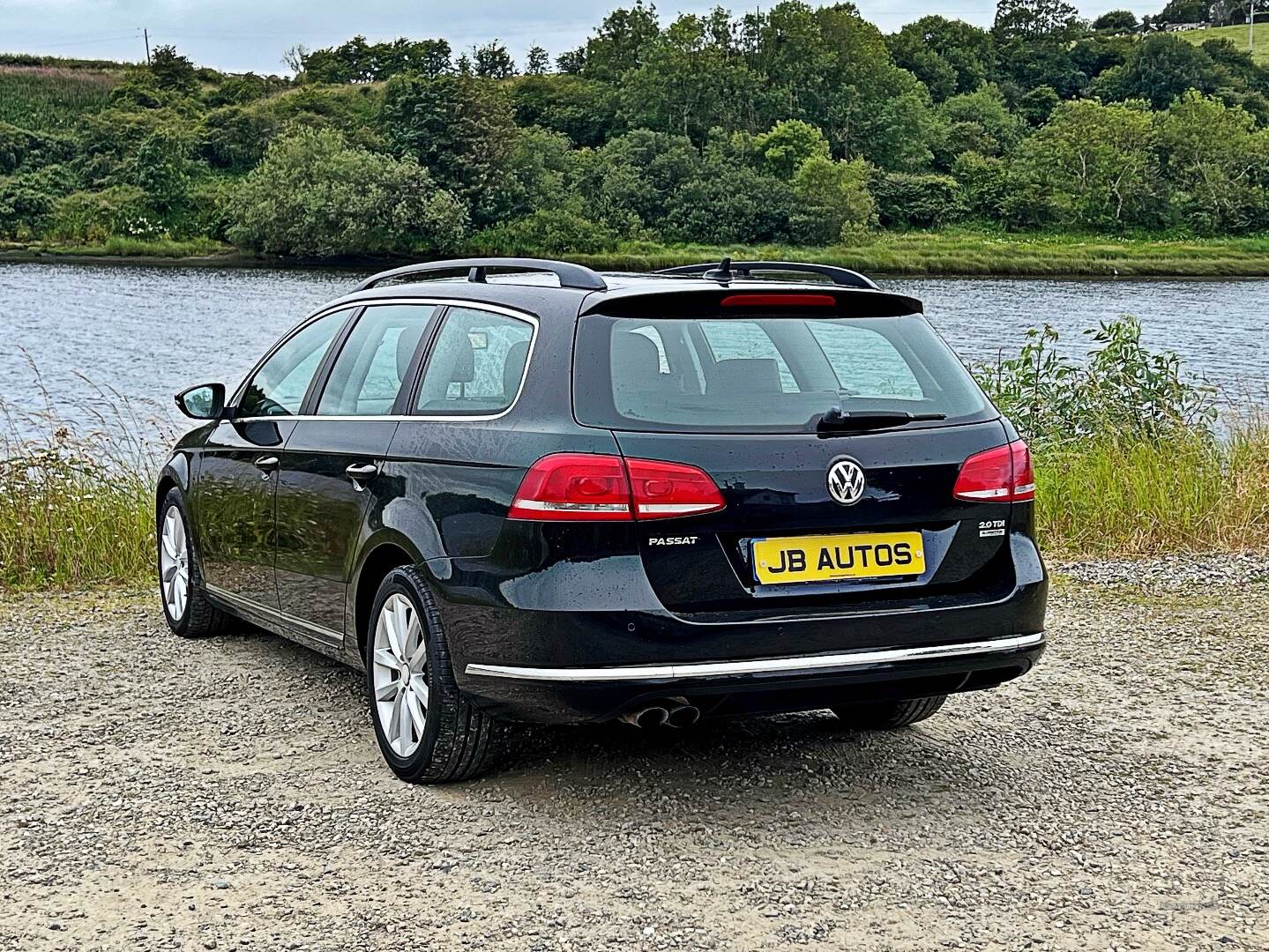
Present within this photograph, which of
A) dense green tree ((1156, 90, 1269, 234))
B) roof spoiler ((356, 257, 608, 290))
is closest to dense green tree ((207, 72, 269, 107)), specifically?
dense green tree ((1156, 90, 1269, 234))

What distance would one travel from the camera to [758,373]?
15.4ft

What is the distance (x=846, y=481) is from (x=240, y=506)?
2991 mm

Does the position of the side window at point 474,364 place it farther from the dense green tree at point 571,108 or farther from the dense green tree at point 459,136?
the dense green tree at point 571,108

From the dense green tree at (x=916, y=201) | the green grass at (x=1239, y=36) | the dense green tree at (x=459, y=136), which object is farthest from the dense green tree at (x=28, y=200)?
the green grass at (x=1239, y=36)

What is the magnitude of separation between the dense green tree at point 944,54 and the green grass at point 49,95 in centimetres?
A: 7940

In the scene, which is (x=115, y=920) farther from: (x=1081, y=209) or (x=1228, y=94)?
(x=1228, y=94)

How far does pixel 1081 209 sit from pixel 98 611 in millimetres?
102883

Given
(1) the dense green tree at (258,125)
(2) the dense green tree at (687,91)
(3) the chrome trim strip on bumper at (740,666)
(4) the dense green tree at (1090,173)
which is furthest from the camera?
(2) the dense green tree at (687,91)

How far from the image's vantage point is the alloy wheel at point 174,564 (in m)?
7.32

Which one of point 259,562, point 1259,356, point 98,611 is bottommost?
point 1259,356

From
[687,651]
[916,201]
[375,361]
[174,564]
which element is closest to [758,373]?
[687,651]

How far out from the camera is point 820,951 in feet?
12.2

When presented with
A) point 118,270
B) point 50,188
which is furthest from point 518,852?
point 50,188

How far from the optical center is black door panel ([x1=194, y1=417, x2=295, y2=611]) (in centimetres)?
609
